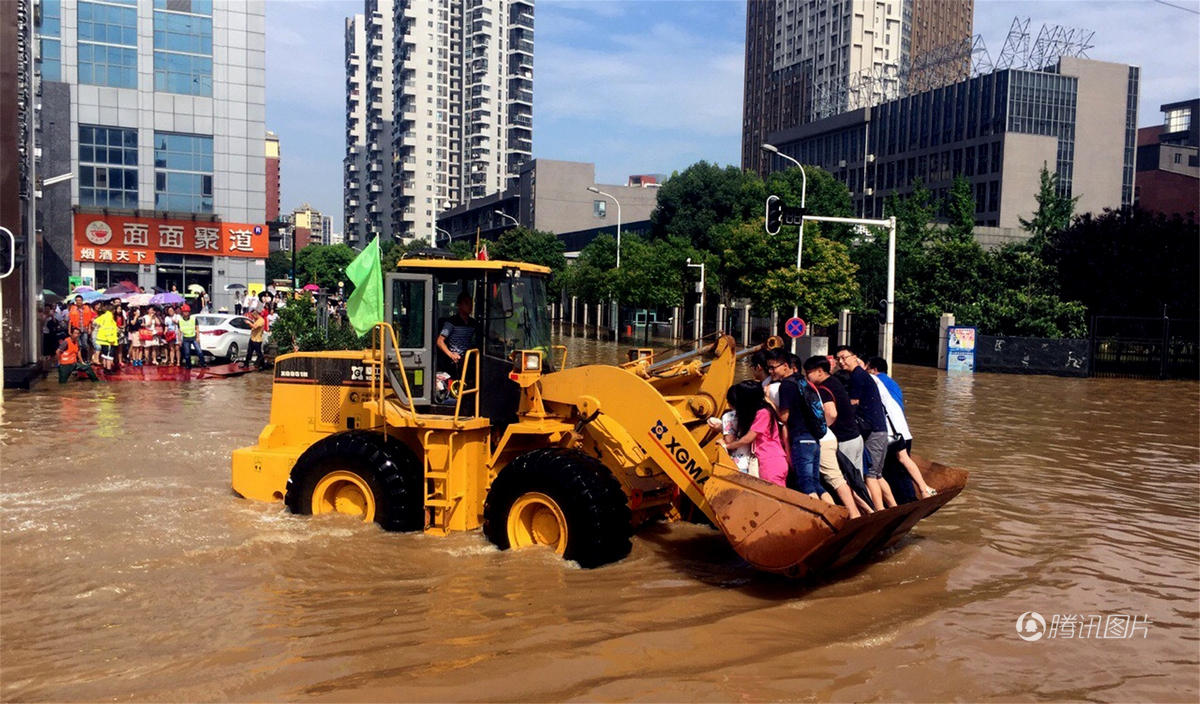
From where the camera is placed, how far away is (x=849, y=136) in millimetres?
98125

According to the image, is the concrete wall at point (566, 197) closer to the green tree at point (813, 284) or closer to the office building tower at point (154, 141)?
the office building tower at point (154, 141)

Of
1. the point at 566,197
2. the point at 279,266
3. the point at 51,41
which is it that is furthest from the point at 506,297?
the point at 279,266

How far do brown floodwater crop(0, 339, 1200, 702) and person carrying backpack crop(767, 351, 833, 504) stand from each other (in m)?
0.85

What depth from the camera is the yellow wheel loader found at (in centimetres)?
752

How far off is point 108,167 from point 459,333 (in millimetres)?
44828

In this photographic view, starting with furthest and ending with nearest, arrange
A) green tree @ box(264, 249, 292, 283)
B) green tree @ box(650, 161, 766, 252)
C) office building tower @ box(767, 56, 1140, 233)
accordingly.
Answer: green tree @ box(264, 249, 292, 283) → office building tower @ box(767, 56, 1140, 233) → green tree @ box(650, 161, 766, 252)

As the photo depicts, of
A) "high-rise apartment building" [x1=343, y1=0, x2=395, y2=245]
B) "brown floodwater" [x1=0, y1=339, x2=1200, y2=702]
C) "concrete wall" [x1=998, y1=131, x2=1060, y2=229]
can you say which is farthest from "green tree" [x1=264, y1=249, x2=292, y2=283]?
"brown floodwater" [x1=0, y1=339, x2=1200, y2=702]

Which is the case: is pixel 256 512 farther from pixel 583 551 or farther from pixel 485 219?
pixel 485 219

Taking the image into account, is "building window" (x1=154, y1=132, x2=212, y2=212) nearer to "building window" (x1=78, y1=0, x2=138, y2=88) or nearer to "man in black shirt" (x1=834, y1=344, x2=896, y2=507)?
"building window" (x1=78, y1=0, x2=138, y2=88)

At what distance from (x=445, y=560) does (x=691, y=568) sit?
6.78ft

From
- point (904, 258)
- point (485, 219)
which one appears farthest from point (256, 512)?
point (485, 219)

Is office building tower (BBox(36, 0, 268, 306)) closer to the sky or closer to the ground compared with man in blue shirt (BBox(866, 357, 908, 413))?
closer to the sky

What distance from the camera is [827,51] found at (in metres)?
128

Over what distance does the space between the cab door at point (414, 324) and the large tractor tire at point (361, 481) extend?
586 millimetres
